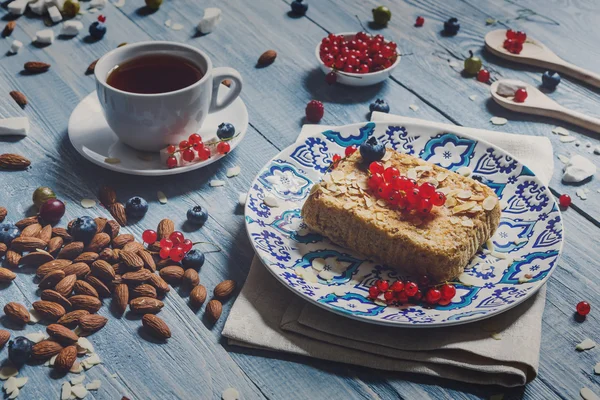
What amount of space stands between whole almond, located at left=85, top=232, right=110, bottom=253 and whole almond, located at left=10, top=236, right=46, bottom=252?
0.12 metres

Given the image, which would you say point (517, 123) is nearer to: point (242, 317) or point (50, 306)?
point (242, 317)

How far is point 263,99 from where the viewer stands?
2439 millimetres

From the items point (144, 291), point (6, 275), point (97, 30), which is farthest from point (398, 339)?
point (97, 30)

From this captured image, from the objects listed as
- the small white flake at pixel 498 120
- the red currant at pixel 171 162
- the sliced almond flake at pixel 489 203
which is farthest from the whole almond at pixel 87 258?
the small white flake at pixel 498 120

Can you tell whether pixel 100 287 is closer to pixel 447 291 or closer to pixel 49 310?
pixel 49 310

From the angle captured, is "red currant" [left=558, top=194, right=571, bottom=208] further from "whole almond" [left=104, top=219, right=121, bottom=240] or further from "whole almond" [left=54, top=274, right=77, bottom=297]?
"whole almond" [left=54, top=274, right=77, bottom=297]

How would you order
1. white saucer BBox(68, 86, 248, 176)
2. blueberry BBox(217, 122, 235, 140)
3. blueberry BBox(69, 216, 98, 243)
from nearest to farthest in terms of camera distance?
1. blueberry BBox(69, 216, 98, 243)
2. white saucer BBox(68, 86, 248, 176)
3. blueberry BBox(217, 122, 235, 140)

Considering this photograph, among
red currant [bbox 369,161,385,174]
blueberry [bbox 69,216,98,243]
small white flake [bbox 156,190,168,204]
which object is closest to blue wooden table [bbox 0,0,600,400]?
small white flake [bbox 156,190,168,204]

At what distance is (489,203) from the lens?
1.72m

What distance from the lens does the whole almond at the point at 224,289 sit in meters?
1.72

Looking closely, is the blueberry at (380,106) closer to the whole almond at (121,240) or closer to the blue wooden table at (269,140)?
the blue wooden table at (269,140)

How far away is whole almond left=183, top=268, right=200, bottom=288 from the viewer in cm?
174

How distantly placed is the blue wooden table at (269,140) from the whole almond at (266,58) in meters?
0.03

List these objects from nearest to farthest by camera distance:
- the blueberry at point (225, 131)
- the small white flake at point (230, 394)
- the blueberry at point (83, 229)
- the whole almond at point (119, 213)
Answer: the small white flake at point (230, 394), the blueberry at point (83, 229), the whole almond at point (119, 213), the blueberry at point (225, 131)
